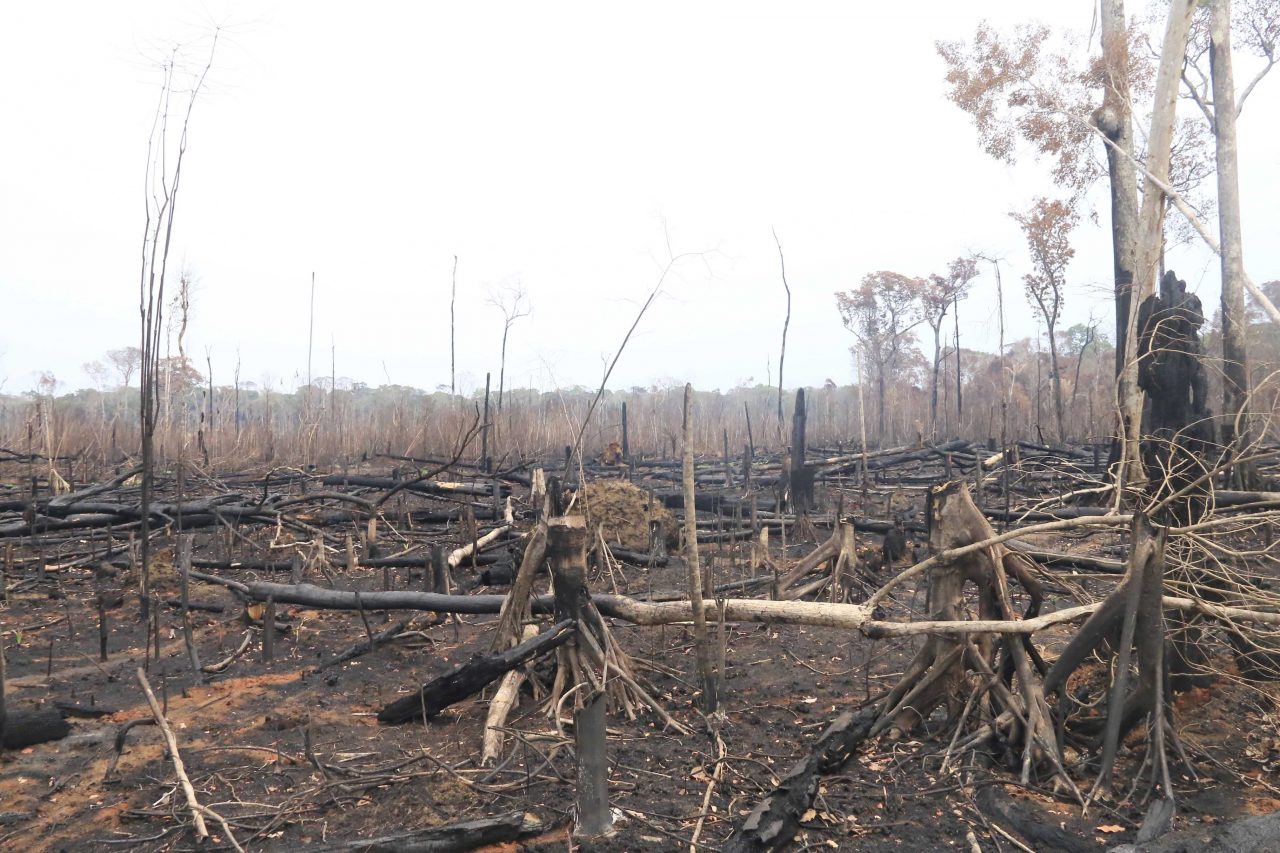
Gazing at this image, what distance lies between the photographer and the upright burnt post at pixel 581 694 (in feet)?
9.75

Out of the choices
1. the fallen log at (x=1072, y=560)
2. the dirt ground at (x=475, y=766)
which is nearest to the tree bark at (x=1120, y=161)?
the fallen log at (x=1072, y=560)

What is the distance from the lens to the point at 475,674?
3.86 metres

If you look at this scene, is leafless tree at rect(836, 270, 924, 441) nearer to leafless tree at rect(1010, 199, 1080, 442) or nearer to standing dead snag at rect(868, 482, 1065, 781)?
leafless tree at rect(1010, 199, 1080, 442)

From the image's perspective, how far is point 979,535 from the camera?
150 inches

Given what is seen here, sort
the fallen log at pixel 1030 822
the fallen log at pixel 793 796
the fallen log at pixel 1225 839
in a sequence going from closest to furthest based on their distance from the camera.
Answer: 1. the fallen log at pixel 1225 839
2. the fallen log at pixel 793 796
3. the fallen log at pixel 1030 822

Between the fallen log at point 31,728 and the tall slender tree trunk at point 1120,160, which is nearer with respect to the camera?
the fallen log at point 31,728

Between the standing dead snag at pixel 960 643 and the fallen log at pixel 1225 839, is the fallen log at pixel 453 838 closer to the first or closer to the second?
the standing dead snag at pixel 960 643

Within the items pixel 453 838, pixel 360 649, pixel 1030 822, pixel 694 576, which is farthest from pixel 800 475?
pixel 453 838

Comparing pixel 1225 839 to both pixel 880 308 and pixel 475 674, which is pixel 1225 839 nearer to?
pixel 475 674

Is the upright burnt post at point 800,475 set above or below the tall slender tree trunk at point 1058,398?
below

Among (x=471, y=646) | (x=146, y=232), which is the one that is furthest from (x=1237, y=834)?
(x=146, y=232)

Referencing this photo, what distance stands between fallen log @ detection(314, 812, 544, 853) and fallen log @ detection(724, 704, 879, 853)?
2.56ft

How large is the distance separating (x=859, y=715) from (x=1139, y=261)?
554 centimetres

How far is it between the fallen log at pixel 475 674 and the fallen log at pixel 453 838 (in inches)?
36.7
